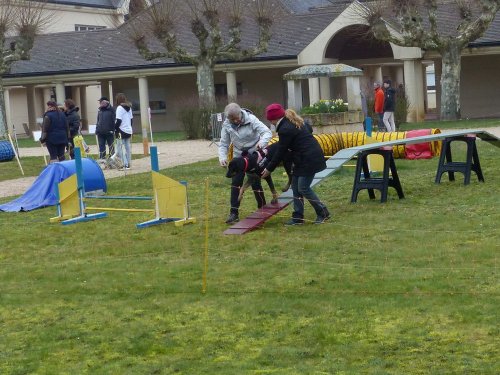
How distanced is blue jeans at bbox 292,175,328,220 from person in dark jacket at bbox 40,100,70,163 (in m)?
9.19

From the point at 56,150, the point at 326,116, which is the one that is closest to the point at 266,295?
the point at 56,150

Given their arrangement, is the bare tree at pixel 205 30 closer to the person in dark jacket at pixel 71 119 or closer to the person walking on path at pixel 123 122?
the person in dark jacket at pixel 71 119

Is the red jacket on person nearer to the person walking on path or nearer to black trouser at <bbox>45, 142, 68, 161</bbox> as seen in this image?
the person walking on path

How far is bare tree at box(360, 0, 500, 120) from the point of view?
34.7 metres

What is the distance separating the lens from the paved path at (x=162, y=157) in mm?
21516

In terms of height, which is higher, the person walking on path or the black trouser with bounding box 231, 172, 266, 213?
the person walking on path

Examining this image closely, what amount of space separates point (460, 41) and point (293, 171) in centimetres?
2359

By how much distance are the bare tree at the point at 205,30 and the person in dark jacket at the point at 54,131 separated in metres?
16.0

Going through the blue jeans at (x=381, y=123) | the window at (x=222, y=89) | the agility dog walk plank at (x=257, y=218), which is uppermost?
the window at (x=222, y=89)

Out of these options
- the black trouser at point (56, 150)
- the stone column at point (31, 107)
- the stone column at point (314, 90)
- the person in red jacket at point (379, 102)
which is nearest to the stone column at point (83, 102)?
the stone column at point (31, 107)

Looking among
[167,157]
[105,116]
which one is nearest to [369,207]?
[105,116]

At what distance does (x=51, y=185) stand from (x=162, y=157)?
9.57 metres

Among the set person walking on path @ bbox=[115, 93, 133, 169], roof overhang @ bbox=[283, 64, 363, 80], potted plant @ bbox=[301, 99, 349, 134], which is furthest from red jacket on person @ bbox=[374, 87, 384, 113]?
person walking on path @ bbox=[115, 93, 133, 169]

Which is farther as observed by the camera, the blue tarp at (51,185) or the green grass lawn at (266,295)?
the blue tarp at (51,185)
